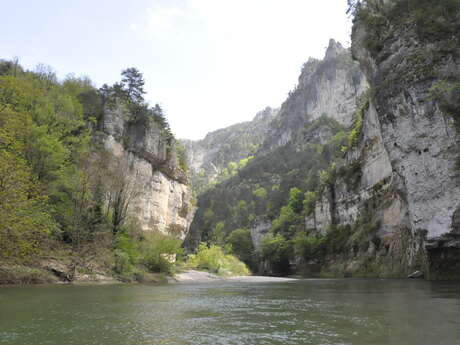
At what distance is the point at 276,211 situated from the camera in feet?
343

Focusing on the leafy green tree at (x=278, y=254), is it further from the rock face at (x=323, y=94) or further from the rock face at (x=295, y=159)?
the rock face at (x=323, y=94)

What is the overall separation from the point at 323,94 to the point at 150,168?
3879 inches

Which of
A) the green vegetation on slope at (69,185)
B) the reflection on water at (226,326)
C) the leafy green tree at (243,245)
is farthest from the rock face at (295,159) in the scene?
Answer: the reflection on water at (226,326)

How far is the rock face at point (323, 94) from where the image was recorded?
389ft

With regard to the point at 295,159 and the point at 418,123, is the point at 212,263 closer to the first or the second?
the point at 418,123

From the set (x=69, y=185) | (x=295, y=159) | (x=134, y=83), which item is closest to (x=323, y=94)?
(x=295, y=159)

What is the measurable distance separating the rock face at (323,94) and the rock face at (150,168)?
78956 millimetres

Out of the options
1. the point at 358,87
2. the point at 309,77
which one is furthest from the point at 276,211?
the point at 309,77

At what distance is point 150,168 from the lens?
155 ft

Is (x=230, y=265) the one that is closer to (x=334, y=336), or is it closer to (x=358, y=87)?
(x=334, y=336)

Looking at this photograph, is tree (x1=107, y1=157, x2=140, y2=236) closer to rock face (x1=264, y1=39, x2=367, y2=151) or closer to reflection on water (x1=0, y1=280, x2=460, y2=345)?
reflection on water (x1=0, y1=280, x2=460, y2=345)

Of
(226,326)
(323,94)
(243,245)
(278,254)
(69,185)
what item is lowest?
(278,254)

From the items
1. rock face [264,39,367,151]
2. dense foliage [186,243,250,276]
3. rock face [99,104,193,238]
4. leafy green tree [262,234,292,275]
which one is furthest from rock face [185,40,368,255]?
rock face [99,104,193,238]

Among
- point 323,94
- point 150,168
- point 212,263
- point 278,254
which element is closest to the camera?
point 150,168
